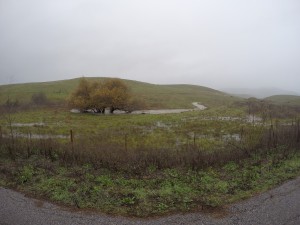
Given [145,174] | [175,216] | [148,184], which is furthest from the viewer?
[145,174]

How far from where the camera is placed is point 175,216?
7.21 meters

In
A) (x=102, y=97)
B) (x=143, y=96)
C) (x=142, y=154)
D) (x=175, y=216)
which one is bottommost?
(x=175, y=216)

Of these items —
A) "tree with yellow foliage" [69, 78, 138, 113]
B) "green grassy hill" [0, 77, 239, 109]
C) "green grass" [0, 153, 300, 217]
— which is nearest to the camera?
"green grass" [0, 153, 300, 217]

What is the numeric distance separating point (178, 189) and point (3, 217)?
5793mm

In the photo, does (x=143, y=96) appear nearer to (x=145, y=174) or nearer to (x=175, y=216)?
(x=145, y=174)

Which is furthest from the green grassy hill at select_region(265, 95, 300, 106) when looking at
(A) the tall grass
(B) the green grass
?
(B) the green grass

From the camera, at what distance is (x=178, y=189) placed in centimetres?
905

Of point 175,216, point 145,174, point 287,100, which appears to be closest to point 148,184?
point 145,174

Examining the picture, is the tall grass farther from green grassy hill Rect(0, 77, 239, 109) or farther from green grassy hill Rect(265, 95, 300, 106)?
green grassy hill Rect(265, 95, 300, 106)

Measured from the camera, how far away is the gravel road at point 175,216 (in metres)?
6.84

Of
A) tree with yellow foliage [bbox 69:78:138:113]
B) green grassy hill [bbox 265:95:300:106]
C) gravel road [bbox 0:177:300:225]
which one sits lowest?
gravel road [bbox 0:177:300:225]

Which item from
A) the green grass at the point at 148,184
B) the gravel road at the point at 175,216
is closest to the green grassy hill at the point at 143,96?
the green grass at the point at 148,184

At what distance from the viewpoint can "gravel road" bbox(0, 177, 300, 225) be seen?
269 inches

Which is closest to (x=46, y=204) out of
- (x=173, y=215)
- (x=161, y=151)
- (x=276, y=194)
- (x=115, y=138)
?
(x=173, y=215)
